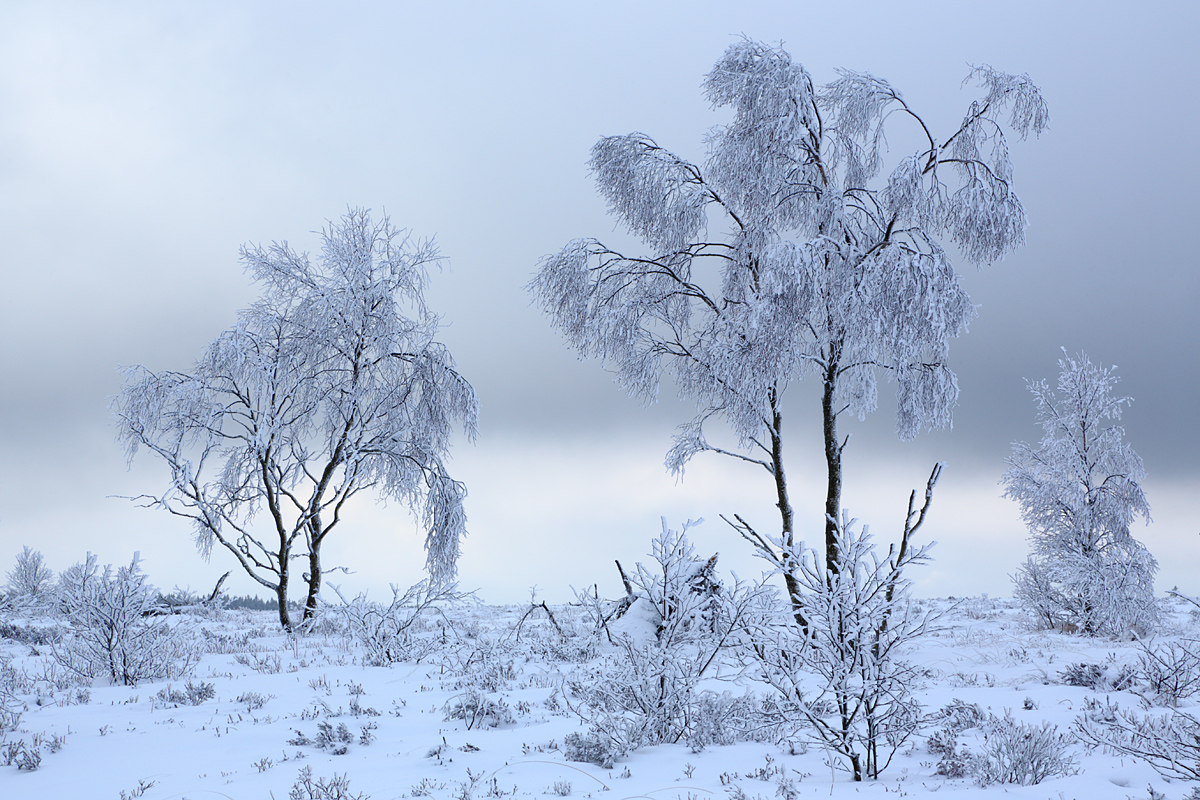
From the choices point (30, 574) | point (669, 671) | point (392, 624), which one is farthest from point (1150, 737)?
point (30, 574)

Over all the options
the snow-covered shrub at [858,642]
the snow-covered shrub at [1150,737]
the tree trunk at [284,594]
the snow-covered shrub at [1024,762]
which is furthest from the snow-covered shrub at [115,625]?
the snow-covered shrub at [1150,737]

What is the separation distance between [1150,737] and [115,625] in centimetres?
927

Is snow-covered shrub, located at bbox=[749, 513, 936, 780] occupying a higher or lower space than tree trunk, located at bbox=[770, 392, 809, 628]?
lower

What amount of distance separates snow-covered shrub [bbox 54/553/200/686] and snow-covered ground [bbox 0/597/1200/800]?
281 mm

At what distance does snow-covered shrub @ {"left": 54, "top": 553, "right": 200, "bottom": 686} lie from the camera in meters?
7.72

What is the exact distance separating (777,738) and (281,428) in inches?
459

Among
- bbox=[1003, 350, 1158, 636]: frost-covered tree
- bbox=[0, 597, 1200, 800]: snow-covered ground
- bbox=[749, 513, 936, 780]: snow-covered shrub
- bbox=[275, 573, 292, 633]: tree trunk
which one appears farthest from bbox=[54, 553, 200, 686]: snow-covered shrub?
bbox=[1003, 350, 1158, 636]: frost-covered tree

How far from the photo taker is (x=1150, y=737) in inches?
161

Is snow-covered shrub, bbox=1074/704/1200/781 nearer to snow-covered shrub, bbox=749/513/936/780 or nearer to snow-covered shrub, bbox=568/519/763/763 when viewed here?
snow-covered shrub, bbox=749/513/936/780

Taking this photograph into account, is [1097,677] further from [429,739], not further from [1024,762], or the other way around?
[429,739]

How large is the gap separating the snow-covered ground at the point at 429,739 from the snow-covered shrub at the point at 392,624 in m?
0.24

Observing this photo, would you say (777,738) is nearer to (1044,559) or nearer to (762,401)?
(762,401)

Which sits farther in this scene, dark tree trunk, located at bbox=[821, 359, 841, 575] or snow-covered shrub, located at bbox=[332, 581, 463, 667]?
dark tree trunk, located at bbox=[821, 359, 841, 575]

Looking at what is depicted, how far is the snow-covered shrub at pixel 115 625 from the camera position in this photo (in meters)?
7.72
